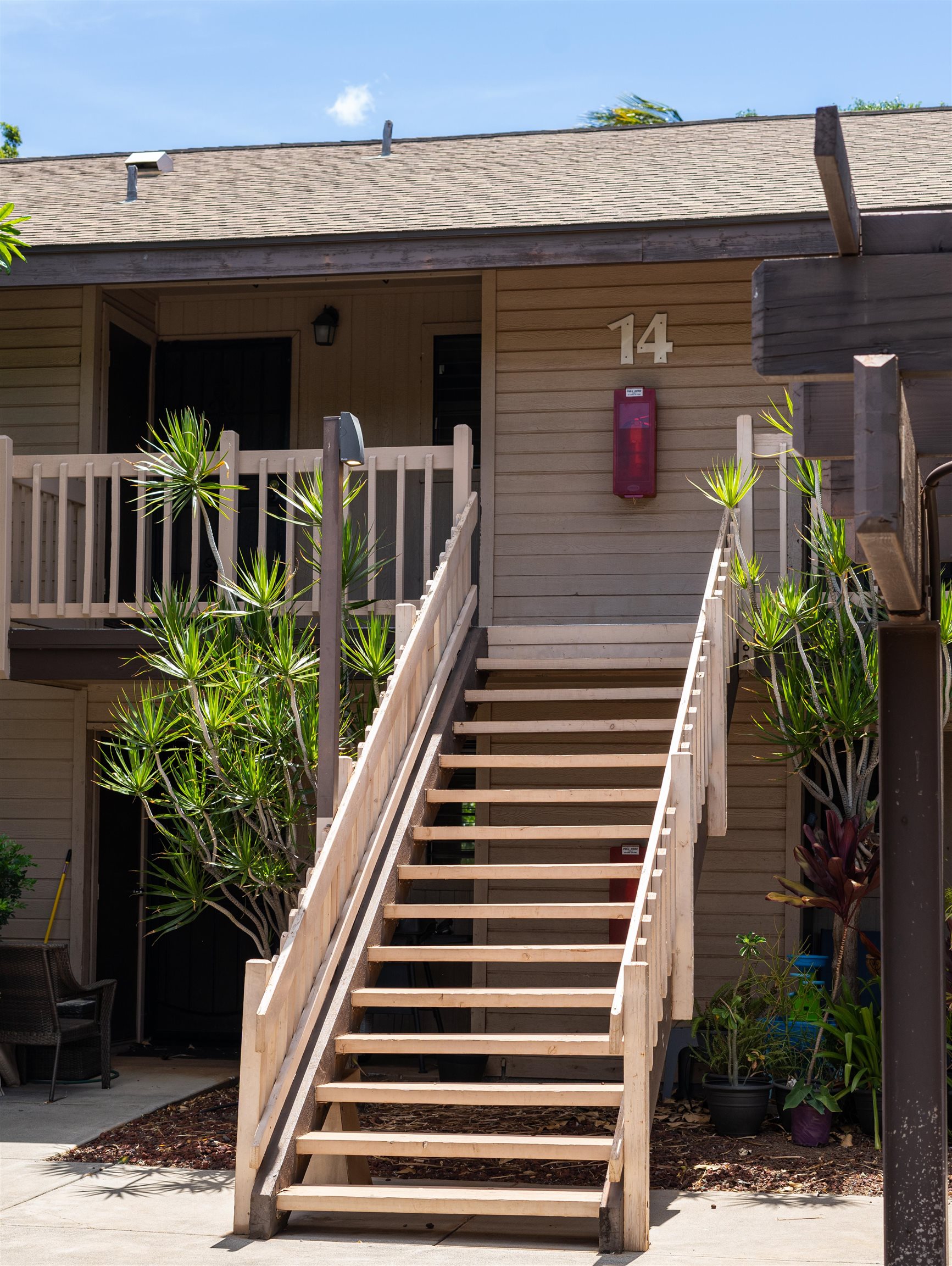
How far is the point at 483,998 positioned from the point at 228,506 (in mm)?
3219

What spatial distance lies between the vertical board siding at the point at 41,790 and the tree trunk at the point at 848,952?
4.88 m

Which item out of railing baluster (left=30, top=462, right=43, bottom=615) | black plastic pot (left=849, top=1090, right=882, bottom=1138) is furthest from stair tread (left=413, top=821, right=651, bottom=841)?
railing baluster (left=30, top=462, right=43, bottom=615)

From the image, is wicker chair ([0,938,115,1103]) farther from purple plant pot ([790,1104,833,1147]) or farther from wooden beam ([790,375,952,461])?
wooden beam ([790,375,952,461])

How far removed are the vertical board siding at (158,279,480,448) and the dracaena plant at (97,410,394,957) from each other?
270 centimetres

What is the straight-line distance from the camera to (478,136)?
453 inches

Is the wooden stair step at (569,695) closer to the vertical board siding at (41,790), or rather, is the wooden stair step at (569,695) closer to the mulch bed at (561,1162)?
the mulch bed at (561,1162)

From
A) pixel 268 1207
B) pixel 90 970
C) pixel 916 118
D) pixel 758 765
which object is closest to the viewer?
pixel 268 1207

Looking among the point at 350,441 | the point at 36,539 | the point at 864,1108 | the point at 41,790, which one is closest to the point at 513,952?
the point at 864,1108

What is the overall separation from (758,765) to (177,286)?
15.7 ft

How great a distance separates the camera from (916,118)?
10.9 metres

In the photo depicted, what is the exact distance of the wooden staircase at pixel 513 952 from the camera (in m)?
5.55

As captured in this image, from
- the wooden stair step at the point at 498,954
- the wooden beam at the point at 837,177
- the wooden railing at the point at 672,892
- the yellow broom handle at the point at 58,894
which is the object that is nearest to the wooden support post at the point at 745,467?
the wooden railing at the point at 672,892

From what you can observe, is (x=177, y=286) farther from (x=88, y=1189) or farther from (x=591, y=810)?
(x=88, y=1189)

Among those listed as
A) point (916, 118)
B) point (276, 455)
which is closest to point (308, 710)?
point (276, 455)
